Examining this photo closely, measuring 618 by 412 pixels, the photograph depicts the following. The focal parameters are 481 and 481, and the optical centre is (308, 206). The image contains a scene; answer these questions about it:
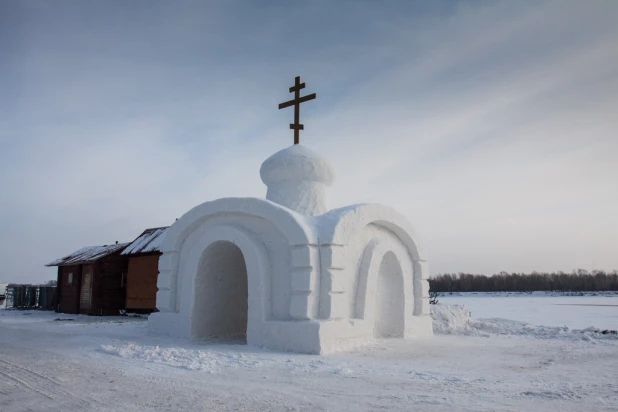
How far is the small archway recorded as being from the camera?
9711mm

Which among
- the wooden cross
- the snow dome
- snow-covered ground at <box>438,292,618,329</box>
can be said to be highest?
the wooden cross

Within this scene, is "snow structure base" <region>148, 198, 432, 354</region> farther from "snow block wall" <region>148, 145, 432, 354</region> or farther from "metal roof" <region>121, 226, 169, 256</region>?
"metal roof" <region>121, 226, 169, 256</region>

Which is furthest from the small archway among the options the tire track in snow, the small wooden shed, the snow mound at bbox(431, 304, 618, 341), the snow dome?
the small wooden shed

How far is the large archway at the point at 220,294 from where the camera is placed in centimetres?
924

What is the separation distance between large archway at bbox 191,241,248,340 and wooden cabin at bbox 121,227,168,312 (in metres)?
7.21

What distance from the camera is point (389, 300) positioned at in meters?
9.91

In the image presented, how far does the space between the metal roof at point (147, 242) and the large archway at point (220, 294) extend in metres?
7.13

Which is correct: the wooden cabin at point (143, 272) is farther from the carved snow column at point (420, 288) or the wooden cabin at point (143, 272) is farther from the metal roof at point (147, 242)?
the carved snow column at point (420, 288)

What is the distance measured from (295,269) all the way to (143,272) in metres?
11.2

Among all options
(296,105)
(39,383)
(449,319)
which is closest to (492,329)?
(449,319)

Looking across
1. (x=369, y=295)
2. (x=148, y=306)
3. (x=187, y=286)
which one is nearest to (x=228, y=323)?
(x=187, y=286)

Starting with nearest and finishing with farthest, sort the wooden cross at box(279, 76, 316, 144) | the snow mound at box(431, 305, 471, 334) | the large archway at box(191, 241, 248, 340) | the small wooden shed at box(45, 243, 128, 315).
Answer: the large archway at box(191, 241, 248, 340) → the wooden cross at box(279, 76, 316, 144) → the snow mound at box(431, 305, 471, 334) → the small wooden shed at box(45, 243, 128, 315)

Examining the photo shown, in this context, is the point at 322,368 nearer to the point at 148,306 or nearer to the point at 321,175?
the point at 321,175

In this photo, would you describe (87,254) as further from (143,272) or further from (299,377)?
(299,377)
